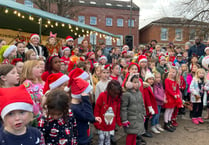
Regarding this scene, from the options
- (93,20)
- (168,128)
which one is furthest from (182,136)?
(93,20)

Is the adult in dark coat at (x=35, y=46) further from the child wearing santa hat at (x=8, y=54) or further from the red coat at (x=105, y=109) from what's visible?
the red coat at (x=105, y=109)

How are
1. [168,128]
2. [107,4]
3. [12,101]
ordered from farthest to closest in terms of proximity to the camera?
[107,4] < [168,128] < [12,101]

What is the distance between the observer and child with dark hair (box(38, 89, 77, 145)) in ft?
6.78

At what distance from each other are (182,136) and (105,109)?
2.35 meters

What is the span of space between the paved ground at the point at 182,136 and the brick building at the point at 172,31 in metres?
11.5

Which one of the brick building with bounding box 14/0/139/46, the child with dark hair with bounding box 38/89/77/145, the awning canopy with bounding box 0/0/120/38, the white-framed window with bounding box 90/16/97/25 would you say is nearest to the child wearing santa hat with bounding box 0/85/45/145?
the child with dark hair with bounding box 38/89/77/145

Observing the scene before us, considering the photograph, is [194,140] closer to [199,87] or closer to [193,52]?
[199,87]

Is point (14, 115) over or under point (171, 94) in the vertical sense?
over

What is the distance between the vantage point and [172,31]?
18875mm

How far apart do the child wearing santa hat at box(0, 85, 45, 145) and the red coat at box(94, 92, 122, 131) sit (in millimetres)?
1922

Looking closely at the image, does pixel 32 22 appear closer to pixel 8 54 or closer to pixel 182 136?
pixel 8 54

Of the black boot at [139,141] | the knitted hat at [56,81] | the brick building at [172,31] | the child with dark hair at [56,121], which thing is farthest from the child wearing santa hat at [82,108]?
the brick building at [172,31]

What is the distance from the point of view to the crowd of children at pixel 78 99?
1.72 meters

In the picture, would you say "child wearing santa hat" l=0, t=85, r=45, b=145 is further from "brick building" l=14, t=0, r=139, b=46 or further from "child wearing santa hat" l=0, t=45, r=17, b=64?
"brick building" l=14, t=0, r=139, b=46
